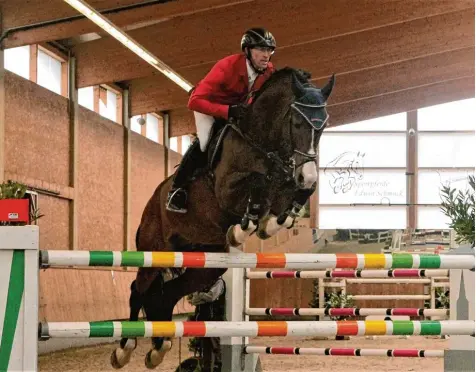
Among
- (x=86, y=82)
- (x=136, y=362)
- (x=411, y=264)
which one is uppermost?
(x=86, y=82)

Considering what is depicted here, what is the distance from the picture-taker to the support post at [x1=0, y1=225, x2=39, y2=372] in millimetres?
2713

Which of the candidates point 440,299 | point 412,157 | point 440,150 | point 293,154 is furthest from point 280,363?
point 440,150

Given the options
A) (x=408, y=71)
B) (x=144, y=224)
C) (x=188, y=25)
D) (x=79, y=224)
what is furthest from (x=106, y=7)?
(x=408, y=71)

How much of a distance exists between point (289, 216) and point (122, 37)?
6.95 metres

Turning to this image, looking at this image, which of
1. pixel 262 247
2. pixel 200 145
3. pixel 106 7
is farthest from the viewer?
pixel 262 247

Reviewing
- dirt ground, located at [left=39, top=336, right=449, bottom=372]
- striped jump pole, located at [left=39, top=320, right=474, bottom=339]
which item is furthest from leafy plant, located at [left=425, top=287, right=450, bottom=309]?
striped jump pole, located at [left=39, top=320, right=474, bottom=339]

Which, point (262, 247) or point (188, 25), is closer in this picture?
point (188, 25)

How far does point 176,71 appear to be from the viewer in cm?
1277

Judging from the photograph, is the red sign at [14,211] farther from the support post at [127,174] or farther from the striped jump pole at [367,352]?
the support post at [127,174]

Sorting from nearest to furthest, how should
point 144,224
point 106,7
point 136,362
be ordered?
point 144,224, point 136,362, point 106,7

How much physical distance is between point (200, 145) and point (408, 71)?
1284 cm

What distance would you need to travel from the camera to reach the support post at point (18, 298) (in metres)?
2.71

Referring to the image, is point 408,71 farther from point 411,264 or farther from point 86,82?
point 411,264

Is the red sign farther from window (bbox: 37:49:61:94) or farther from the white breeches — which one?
window (bbox: 37:49:61:94)
